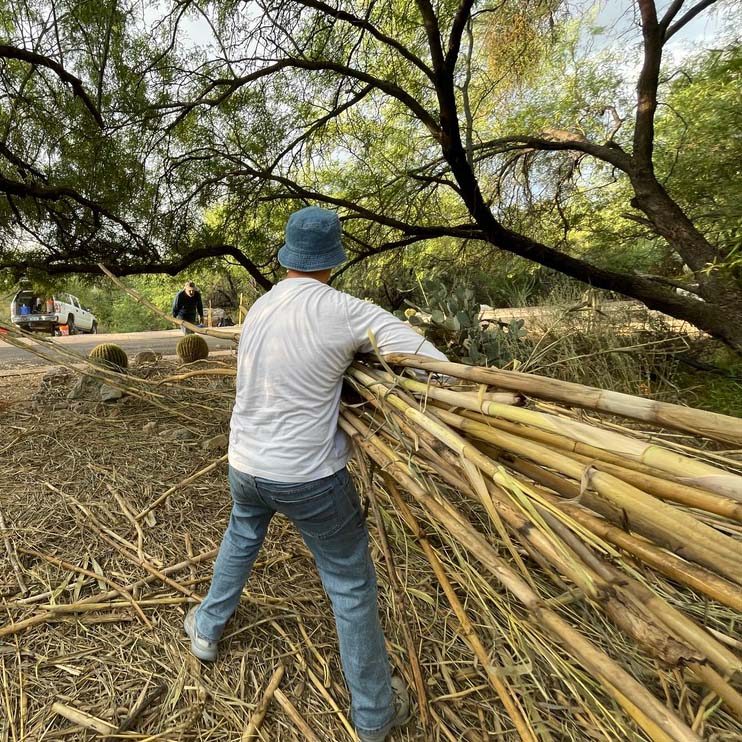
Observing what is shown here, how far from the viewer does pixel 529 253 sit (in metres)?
4.39

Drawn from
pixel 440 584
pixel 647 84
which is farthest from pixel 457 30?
pixel 440 584

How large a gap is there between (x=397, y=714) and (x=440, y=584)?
1.32ft

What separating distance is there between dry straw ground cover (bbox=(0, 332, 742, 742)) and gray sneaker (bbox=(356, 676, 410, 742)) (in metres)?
0.04

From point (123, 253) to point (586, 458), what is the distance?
4488mm

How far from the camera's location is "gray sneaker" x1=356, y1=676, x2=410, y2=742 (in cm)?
Result: 131

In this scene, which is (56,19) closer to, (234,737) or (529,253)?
(529,253)

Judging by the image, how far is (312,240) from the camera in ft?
4.40

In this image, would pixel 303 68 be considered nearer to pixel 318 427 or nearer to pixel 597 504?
pixel 318 427

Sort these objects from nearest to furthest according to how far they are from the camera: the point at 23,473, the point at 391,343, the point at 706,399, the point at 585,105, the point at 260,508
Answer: the point at 391,343 → the point at 260,508 → the point at 23,473 → the point at 706,399 → the point at 585,105

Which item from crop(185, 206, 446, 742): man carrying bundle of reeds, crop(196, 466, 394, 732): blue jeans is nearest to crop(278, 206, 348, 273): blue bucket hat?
crop(185, 206, 446, 742): man carrying bundle of reeds

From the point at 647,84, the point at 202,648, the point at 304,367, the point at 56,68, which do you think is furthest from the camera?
the point at 647,84

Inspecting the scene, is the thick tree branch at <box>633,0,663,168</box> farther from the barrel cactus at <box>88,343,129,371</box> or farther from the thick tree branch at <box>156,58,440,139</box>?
the barrel cactus at <box>88,343,129,371</box>

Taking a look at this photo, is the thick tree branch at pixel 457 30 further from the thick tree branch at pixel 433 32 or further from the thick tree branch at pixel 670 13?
the thick tree branch at pixel 670 13

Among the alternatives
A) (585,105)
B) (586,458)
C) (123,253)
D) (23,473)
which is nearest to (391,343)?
(586,458)
